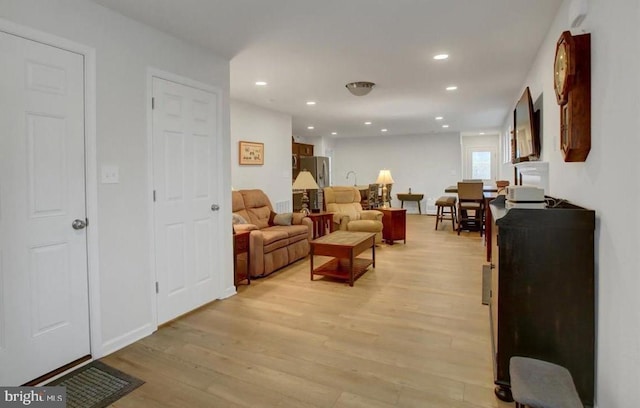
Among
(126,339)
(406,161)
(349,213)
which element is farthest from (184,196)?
(406,161)

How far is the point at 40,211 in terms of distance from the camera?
2133 mm

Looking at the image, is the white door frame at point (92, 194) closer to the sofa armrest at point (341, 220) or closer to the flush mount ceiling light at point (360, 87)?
the flush mount ceiling light at point (360, 87)

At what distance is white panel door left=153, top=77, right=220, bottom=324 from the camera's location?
9.57 ft

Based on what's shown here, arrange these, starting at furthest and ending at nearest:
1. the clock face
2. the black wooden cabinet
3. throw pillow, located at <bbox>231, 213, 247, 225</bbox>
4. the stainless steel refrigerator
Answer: the stainless steel refrigerator, throw pillow, located at <bbox>231, 213, 247, 225</bbox>, the clock face, the black wooden cabinet

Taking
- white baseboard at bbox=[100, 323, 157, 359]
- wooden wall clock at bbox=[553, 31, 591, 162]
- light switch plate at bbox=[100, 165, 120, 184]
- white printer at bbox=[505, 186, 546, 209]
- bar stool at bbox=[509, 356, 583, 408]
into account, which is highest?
wooden wall clock at bbox=[553, 31, 591, 162]

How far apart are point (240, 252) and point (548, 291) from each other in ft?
9.61

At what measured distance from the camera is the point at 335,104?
594 centimetres

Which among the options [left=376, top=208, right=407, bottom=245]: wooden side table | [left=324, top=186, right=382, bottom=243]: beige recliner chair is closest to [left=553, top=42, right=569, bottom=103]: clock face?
[left=324, top=186, right=382, bottom=243]: beige recliner chair

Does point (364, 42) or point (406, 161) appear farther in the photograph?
point (406, 161)

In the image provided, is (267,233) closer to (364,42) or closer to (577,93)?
(364,42)

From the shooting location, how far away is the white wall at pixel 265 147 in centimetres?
566

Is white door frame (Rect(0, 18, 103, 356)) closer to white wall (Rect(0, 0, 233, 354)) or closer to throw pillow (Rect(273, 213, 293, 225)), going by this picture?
white wall (Rect(0, 0, 233, 354))

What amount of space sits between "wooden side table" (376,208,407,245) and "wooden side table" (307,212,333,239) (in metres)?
0.97

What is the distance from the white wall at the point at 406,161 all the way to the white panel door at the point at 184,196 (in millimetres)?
8260
